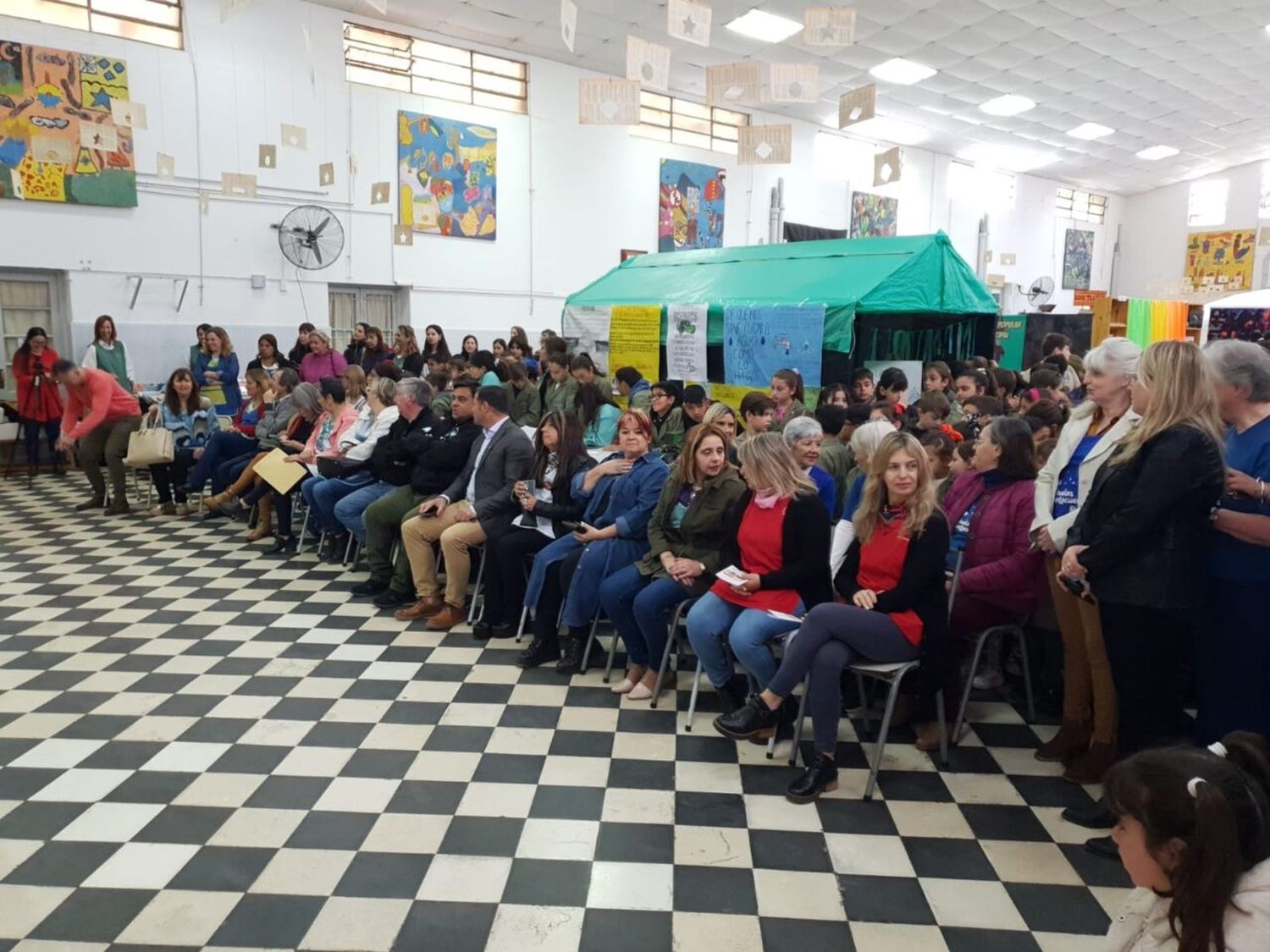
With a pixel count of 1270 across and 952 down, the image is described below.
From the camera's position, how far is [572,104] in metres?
12.5

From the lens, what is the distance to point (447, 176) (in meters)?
11.4

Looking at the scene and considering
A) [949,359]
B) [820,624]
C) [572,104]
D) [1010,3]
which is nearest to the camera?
[820,624]

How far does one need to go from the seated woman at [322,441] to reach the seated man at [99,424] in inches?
76.1

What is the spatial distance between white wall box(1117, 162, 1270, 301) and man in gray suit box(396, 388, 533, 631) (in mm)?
19046

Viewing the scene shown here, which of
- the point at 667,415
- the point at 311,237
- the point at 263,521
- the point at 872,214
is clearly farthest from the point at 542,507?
the point at 872,214

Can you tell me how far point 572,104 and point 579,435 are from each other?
9.52 m

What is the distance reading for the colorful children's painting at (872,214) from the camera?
1622cm

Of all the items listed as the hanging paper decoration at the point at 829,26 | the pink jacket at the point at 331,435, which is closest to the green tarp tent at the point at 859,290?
the hanging paper decoration at the point at 829,26

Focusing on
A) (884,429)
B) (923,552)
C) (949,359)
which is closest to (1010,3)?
(949,359)

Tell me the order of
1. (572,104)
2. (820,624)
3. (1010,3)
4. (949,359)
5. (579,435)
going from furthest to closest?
(572,104)
(1010,3)
(949,359)
(579,435)
(820,624)

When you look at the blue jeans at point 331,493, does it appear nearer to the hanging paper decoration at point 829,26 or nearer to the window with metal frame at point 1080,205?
the hanging paper decoration at point 829,26

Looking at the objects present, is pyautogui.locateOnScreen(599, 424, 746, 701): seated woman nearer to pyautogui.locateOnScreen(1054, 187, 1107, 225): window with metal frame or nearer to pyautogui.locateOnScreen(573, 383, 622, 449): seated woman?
pyautogui.locateOnScreen(573, 383, 622, 449): seated woman

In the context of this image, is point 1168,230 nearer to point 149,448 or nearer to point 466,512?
point 466,512

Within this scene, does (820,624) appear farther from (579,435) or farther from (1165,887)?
(579,435)
